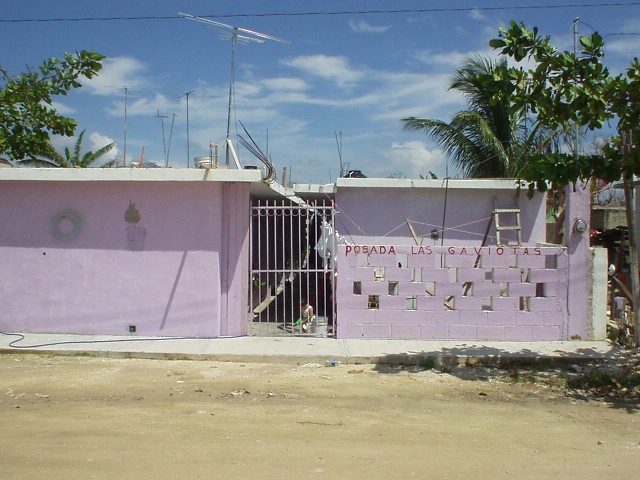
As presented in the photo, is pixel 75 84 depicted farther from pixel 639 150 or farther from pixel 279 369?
pixel 639 150

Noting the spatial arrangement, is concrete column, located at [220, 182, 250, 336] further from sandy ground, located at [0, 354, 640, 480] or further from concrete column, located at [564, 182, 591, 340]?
concrete column, located at [564, 182, 591, 340]

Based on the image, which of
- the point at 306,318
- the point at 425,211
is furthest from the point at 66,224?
the point at 425,211

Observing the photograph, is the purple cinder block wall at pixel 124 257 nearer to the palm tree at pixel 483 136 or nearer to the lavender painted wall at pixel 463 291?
the lavender painted wall at pixel 463 291

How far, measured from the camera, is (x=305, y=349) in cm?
972

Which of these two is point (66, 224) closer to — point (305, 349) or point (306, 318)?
point (306, 318)

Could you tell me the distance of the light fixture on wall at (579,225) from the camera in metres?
10.1

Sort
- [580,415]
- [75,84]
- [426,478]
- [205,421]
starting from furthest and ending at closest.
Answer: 1. [75,84]
2. [580,415]
3. [205,421]
4. [426,478]

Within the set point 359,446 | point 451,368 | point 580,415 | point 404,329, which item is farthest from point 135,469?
point 404,329

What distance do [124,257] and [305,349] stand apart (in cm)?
352

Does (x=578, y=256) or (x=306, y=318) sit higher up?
(x=578, y=256)

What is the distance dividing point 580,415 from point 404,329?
382cm

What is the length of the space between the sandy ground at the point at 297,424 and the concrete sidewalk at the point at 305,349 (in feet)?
1.03

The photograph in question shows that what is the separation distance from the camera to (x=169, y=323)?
1058 cm

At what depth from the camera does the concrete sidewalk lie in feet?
30.6
